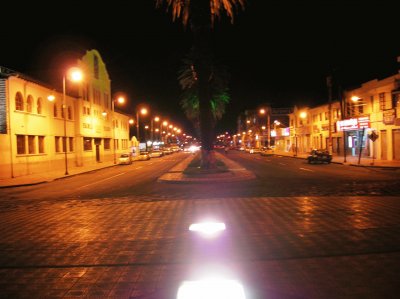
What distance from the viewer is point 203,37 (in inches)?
993

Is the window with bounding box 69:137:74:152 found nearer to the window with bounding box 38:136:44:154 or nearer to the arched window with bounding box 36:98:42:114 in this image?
the window with bounding box 38:136:44:154

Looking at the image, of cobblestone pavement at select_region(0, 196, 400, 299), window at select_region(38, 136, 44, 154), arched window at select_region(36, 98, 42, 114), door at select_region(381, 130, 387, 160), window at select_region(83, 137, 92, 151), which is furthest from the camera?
window at select_region(83, 137, 92, 151)

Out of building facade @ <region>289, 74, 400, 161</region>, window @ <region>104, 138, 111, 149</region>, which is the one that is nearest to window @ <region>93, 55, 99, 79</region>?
window @ <region>104, 138, 111, 149</region>

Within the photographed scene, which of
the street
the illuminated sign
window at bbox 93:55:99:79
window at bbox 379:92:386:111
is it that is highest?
window at bbox 93:55:99:79

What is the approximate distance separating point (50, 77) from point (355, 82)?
1576 inches

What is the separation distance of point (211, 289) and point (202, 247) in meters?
2.63

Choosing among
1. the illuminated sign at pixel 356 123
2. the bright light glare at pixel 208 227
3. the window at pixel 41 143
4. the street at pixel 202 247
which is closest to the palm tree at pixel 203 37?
the street at pixel 202 247

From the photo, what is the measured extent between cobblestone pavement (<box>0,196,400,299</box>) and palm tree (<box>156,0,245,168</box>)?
12.8 m

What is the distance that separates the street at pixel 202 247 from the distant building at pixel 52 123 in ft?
64.2

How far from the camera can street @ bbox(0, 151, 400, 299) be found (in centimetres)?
606

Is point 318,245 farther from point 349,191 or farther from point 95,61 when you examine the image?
point 95,61

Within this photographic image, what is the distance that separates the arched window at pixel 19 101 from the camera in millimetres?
33828

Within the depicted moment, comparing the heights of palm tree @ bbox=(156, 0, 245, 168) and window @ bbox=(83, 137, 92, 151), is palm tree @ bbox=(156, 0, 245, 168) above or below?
above

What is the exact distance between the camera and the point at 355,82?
59.2 metres
